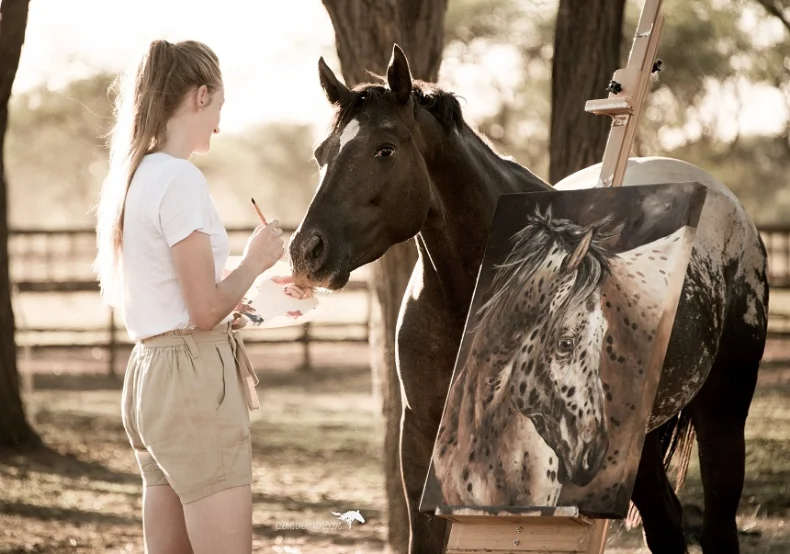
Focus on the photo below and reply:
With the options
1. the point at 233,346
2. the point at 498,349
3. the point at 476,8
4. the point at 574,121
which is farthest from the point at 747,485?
the point at 476,8

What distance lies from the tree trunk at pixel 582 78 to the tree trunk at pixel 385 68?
1.37m

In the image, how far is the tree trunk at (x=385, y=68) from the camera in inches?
215

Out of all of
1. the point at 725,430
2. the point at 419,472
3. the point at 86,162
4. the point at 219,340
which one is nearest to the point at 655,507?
the point at 725,430

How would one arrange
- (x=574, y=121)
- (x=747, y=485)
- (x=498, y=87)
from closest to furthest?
(x=574, y=121) < (x=747, y=485) < (x=498, y=87)

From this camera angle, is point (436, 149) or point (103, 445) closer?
point (436, 149)

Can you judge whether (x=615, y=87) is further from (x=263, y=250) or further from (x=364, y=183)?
(x=263, y=250)

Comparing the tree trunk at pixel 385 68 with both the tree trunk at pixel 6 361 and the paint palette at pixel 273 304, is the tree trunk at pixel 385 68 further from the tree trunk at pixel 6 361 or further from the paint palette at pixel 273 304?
the tree trunk at pixel 6 361

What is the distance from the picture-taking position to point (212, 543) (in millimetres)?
2756

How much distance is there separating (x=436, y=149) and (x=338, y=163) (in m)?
0.40

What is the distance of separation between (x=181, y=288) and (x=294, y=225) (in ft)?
54.7

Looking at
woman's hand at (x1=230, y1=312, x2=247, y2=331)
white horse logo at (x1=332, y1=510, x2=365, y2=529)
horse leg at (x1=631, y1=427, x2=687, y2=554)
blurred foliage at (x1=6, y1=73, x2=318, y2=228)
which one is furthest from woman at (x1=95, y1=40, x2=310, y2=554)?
blurred foliage at (x1=6, y1=73, x2=318, y2=228)

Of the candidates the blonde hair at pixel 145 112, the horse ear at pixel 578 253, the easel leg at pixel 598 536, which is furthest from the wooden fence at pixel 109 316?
the blonde hair at pixel 145 112

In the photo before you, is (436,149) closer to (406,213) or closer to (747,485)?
(406,213)

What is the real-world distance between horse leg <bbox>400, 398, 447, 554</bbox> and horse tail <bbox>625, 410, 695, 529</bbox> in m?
1.34
